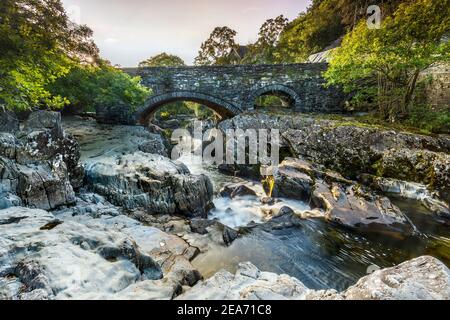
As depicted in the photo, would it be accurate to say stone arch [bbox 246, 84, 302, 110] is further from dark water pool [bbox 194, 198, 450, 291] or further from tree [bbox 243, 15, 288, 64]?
tree [bbox 243, 15, 288, 64]

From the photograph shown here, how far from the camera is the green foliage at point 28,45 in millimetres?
4326

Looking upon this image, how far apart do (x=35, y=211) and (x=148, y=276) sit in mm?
2303

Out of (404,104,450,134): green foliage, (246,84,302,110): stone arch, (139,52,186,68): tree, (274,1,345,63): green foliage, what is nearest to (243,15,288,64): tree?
(274,1,345,63): green foliage

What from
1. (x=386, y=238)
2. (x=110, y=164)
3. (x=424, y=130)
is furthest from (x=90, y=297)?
(x=424, y=130)

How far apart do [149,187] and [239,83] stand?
10886 millimetres

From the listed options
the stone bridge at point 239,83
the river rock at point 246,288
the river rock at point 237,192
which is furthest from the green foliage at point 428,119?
the river rock at point 246,288

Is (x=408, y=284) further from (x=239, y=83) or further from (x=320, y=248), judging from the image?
(x=239, y=83)

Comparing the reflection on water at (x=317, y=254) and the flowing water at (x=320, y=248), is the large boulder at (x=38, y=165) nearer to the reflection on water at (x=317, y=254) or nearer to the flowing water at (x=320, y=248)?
the flowing water at (x=320, y=248)

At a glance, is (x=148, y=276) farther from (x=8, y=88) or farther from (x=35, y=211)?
(x=8, y=88)

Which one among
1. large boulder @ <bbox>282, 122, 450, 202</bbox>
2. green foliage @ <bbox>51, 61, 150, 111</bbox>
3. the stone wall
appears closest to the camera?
large boulder @ <bbox>282, 122, 450, 202</bbox>

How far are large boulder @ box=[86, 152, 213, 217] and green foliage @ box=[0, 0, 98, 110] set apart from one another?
2204 mm

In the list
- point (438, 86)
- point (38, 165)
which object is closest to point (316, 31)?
point (438, 86)

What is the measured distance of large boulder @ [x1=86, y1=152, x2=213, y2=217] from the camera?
6.21 metres

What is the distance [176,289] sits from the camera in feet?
8.00
